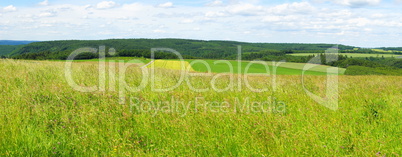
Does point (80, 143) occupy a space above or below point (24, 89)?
below

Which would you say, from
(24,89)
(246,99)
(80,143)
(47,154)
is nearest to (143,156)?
(80,143)

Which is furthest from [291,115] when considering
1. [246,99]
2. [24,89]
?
[24,89]

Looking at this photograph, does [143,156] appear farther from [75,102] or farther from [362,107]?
[362,107]

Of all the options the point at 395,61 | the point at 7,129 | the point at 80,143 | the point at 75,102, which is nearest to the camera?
the point at 80,143

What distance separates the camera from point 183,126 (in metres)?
4.34

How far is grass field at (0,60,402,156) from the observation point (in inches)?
141

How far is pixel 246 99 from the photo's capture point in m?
6.46

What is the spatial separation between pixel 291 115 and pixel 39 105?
4.89 m

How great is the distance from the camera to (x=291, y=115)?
16.5ft

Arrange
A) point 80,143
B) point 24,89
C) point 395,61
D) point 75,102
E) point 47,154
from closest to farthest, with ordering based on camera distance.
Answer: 1. point 47,154
2. point 80,143
3. point 75,102
4. point 24,89
5. point 395,61

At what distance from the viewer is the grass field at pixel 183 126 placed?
11.7 ft

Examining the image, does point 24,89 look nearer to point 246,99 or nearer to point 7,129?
point 7,129

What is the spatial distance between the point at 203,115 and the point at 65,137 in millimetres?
2334

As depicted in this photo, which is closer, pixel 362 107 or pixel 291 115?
→ pixel 291 115
